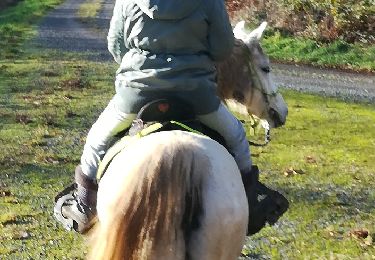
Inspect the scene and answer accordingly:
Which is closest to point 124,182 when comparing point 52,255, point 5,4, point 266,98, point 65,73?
point 266,98

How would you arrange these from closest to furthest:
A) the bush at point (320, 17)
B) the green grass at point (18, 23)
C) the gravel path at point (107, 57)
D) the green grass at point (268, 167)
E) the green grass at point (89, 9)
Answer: the green grass at point (268, 167) < the gravel path at point (107, 57) < the bush at point (320, 17) < the green grass at point (18, 23) < the green grass at point (89, 9)

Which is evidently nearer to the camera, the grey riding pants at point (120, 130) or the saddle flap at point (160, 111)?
the saddle flap at point (160, 111)

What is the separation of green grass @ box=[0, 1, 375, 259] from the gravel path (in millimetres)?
945

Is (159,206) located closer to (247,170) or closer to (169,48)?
(169,48)

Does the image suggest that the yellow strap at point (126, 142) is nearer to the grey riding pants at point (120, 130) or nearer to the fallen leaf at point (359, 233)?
the grey riding pants at point (120, 130)

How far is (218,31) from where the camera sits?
12.6ft

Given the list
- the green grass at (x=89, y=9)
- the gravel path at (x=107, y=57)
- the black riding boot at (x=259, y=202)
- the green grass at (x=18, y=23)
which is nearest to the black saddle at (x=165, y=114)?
the black riding boot at (x=259, y=202)

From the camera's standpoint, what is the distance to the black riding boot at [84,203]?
4102mm

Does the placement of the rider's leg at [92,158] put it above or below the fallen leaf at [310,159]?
above

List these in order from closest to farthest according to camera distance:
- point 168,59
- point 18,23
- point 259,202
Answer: point 168,59
point 259,202
point 18,23

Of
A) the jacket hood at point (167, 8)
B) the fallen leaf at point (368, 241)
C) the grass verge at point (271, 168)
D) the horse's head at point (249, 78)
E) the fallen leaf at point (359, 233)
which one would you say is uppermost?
the jacket hood at point (167, 8)

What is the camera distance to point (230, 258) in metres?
3.21

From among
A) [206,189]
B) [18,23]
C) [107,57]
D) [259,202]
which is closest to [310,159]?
[259,202]

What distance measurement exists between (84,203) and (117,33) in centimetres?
96
